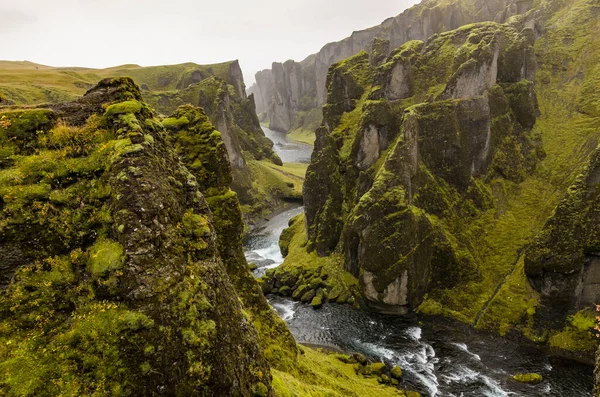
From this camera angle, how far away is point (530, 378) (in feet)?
135

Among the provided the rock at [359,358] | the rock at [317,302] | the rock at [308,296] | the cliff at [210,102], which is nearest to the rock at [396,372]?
the rock at [359,358]

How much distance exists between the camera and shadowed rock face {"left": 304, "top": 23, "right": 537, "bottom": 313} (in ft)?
191

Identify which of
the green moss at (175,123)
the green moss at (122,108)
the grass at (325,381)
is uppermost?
the green moss at (122,108)

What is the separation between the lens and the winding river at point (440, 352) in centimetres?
4097

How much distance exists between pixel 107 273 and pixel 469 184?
6695 cm

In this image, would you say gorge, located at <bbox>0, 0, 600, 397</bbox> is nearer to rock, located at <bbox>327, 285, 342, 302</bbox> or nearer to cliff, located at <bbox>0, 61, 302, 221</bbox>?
rock, located at <bbox>327, 285, 342, 302</bbox>

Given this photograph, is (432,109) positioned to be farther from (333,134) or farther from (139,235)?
(139,235)

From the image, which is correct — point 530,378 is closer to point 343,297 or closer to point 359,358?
point 359,358

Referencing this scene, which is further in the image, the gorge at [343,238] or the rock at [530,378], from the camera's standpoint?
the rock at [530,378]

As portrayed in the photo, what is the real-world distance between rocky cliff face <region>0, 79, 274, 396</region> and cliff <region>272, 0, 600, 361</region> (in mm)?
44790

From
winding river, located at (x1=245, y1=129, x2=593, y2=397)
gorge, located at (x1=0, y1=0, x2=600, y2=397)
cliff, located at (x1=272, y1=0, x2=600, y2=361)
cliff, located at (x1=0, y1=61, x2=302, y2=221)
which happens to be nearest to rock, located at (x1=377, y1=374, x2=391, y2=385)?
gorge, located at (x1=0, y1=0, x2=600, y2=397)

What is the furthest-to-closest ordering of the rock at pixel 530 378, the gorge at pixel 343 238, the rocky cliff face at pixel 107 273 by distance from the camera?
the rock at pixel 530 378 < the gorge at pixel 343 238 < the rocky cliff face at pixel 107 273

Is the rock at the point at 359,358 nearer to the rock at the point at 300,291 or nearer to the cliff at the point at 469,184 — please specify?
the cliff at the point at 469,184

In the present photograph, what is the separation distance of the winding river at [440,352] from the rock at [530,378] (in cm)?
69
